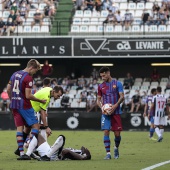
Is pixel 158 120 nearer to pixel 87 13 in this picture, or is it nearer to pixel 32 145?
pixel 32 145

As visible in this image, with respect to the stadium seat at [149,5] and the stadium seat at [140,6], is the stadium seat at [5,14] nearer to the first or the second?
the stadium seat at [140,6]

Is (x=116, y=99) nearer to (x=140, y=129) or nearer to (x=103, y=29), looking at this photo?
(x=140, y=129)

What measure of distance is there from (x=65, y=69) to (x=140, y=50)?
575 cm

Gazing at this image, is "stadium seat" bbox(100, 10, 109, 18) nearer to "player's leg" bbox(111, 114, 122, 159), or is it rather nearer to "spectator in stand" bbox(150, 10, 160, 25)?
"spectator in stand" bbox(150, 10, 160, 25)

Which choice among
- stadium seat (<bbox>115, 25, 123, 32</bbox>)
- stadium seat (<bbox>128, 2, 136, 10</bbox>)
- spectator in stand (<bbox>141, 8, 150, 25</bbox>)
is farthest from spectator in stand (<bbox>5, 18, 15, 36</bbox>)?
spectator in stand (<bbox>141, 8, 150, 25</bbox>)

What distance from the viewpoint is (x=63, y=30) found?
125 feet

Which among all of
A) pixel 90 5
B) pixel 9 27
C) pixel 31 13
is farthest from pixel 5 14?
pixel 90 5

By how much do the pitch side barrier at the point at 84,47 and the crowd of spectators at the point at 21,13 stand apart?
90cm

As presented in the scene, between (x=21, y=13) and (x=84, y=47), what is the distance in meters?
4.12

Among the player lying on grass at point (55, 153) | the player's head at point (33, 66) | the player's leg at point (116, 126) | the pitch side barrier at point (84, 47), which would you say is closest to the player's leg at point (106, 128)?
the player's leg at point (116, 126)

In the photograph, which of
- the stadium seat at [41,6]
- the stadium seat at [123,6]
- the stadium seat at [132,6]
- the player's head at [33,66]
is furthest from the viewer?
the stadium seat at [41,6]

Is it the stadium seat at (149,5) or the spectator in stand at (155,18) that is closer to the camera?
the spectator in stand at (155,18)

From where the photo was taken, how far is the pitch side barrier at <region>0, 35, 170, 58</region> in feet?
119

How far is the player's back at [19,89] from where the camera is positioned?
1520 cm
